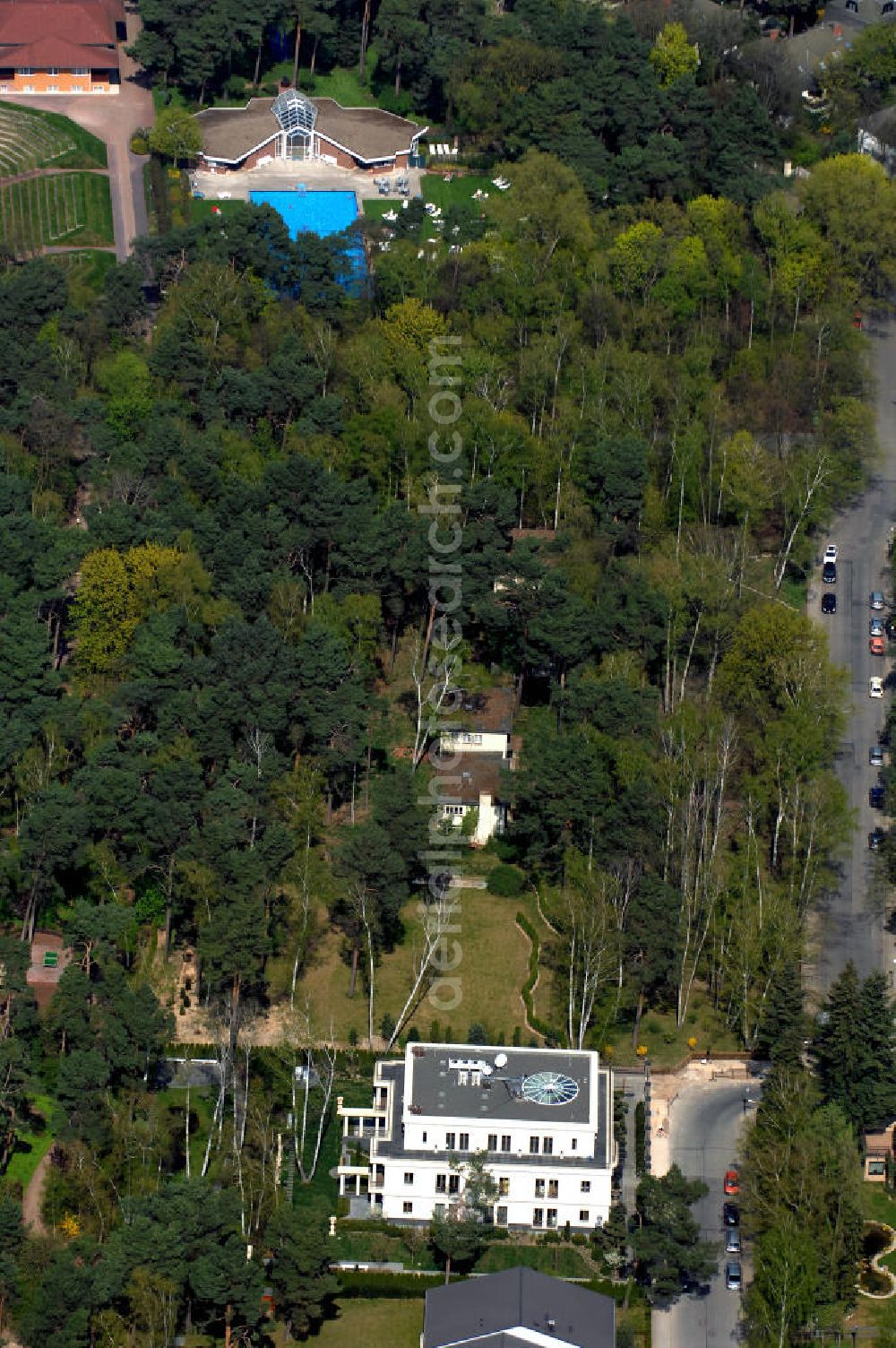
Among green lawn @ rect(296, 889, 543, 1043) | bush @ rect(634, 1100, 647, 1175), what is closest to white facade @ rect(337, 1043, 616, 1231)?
bush @ rect(634, 1100, 647, 1175)

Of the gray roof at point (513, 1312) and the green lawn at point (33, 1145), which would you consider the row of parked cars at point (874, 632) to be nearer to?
the gray roof at point (513, 1312)

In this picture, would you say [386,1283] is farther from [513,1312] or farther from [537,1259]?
[513,1312]

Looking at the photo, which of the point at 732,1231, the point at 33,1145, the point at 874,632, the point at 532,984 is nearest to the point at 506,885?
the point at 532,984

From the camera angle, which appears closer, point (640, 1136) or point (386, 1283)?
point (386, 1283)

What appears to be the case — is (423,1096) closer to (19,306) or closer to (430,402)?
(430,402)

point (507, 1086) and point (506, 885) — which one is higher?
point (506, 885)

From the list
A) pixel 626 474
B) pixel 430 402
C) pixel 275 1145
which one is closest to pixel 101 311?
pixel 430 402

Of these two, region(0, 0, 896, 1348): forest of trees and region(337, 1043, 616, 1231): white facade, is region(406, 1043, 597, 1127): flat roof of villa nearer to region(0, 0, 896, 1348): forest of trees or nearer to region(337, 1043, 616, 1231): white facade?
region(337, 1043, 616, 1231): white facade
